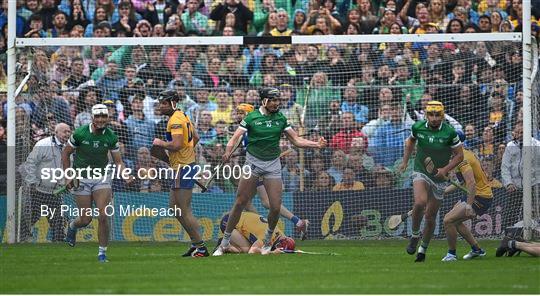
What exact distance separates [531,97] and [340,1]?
587 centimetres

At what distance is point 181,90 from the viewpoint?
925 inches

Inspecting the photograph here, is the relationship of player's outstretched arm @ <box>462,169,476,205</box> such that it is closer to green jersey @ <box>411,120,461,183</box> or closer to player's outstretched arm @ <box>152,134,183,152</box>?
green jersey @ <box>411,120,461,183</box>

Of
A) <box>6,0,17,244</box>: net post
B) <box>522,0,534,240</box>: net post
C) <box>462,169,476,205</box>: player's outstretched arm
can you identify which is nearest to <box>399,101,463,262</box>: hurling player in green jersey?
<box>462,169,476,205</box>: player's outstretched arm

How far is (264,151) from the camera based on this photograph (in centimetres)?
1816

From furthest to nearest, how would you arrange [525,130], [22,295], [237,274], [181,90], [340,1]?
[340,1] → [181,90] → [525,130] → [237,274] → [22,295]

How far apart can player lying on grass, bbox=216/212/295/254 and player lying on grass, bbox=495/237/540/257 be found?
3.30 m

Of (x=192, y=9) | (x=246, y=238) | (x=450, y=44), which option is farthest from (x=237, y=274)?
(x=192, y=9)

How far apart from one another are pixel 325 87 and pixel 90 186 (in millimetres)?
7333

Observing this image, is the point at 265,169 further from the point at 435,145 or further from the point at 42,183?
the point at 42,183

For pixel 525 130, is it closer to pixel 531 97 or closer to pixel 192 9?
pixel 531 97

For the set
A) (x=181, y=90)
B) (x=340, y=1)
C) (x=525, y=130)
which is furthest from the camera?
(x=340, y=1)

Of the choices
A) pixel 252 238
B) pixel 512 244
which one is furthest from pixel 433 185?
pixel 252 238

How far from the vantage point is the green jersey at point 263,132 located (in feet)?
59.4

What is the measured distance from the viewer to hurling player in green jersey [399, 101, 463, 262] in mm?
16484
